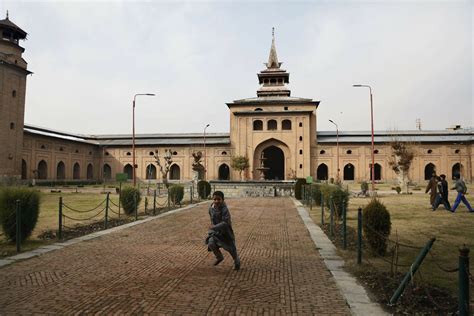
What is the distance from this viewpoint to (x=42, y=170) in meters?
44.8

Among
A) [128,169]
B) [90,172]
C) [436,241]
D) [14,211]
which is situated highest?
[128,169]

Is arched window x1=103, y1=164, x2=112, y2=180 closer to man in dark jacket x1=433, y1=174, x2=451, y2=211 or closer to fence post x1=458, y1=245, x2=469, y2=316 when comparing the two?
man in dark jacket x1=433, y1=174, x2=451, y2=211

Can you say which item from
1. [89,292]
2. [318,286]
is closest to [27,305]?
[89,292]

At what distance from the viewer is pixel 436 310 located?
462 centimetres

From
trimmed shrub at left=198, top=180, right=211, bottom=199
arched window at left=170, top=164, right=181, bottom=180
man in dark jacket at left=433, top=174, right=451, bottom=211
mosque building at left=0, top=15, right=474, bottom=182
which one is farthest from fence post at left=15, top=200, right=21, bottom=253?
arched window at left=170, top=164, right=181, bottom=180

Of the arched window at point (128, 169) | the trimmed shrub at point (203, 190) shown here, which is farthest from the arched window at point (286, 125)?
the arched window at point (128, 169)

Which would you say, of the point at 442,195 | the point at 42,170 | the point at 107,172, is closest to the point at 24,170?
the point at 42,170

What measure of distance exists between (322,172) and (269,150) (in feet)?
28.0

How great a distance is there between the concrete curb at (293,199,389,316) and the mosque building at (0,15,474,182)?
3597 centimetres

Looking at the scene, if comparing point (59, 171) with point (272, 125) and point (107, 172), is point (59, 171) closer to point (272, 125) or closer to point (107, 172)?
point (107, 172)

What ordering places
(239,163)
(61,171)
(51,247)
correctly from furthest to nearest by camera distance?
(61,171), (239,163), (51,247)

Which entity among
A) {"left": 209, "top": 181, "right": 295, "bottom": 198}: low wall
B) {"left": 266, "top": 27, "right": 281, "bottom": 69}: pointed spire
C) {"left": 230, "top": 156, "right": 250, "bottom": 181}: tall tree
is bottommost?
{"left": 209, "top": 181, "right": 295, "bottom": 198}: low wall

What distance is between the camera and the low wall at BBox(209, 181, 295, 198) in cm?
3192

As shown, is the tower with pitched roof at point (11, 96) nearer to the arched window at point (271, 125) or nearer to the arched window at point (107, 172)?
the arched window at point (107, 172)
